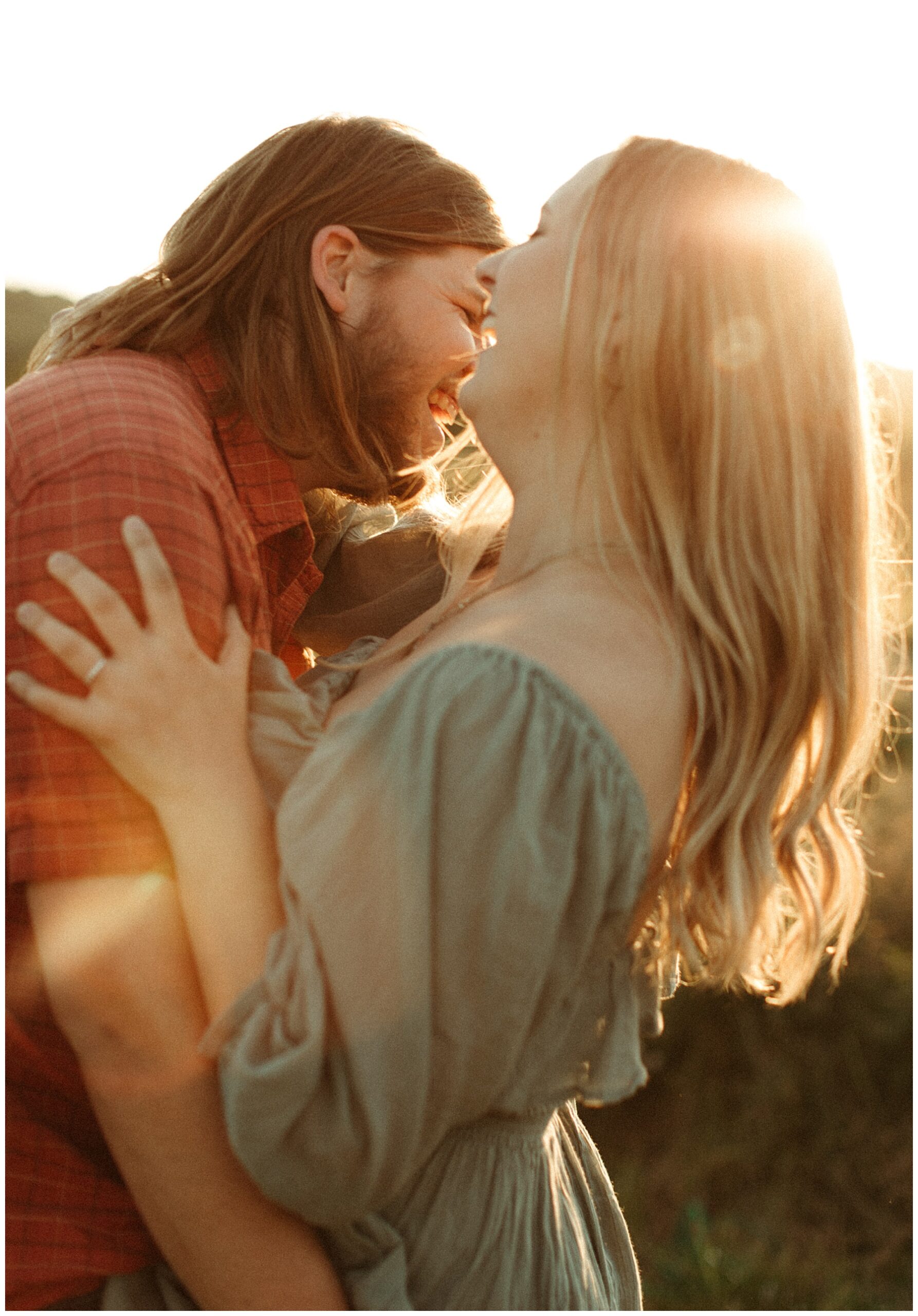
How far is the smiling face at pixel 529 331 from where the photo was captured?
1.98 m

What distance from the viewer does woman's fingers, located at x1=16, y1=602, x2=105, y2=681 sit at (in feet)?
5.34

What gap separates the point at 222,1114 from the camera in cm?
157

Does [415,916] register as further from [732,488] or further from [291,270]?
[291,270]

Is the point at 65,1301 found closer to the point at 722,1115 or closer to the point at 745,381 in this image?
the point at 745,381

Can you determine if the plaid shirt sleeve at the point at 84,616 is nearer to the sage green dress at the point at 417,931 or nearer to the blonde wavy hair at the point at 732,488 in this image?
the sage green dress at the point at 417,931

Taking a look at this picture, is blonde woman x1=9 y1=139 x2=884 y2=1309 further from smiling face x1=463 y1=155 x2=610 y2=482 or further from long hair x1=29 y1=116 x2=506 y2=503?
long hair x1=29 y1=116 x2=506 y2=503

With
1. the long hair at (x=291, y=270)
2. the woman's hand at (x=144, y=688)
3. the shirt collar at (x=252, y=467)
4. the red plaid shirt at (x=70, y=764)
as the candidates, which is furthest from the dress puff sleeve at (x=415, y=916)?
the long hair at (x=291, y=270)

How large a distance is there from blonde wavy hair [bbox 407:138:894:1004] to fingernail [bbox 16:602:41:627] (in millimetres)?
850

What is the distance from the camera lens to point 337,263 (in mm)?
2527

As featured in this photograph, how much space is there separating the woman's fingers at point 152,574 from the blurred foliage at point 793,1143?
10.9 feet

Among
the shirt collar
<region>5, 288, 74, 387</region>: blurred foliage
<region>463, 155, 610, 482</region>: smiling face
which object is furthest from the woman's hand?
<region>5, 288, 74, 387</region>: blurred foliage

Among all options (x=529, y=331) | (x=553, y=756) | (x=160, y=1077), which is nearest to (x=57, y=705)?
(x=160, y=1077)

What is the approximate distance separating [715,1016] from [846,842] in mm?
2660

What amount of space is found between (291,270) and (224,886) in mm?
1417
